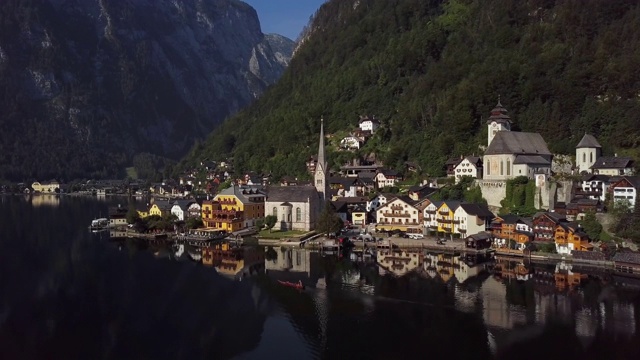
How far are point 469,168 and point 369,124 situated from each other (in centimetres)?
2719

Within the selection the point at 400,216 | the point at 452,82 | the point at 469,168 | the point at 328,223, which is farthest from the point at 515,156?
the point at 452,82

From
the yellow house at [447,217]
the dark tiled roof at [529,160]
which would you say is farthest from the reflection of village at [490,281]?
the dark tiled roof at [529,160]

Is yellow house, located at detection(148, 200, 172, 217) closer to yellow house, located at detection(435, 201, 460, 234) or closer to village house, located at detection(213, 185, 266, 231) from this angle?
village house, located at detection(213, 185, 266, 231)

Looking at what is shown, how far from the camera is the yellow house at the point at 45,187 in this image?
460ft

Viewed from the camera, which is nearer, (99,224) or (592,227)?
(592,227)

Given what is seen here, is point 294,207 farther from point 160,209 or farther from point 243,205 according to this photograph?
point 160,209

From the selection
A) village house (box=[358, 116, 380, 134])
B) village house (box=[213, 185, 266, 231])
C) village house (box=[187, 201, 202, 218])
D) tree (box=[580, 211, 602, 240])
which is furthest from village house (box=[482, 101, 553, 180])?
village house (box=[187, 201, 202, 218])

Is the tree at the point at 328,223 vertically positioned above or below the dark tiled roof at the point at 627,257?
above

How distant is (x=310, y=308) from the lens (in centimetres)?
3216

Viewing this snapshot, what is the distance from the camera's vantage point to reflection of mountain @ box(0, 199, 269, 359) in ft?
89.5

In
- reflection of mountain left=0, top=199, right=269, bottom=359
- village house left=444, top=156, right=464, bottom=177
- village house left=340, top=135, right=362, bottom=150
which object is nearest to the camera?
reflection of mountain left=0, top=199, right=269, bottom=359

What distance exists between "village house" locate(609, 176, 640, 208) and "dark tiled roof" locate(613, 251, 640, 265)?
6.54 m

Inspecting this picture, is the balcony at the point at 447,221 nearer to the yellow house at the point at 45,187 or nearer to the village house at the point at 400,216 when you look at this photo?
the village house at the point at 400,216

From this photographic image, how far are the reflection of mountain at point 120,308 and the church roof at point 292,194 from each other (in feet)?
46.4
